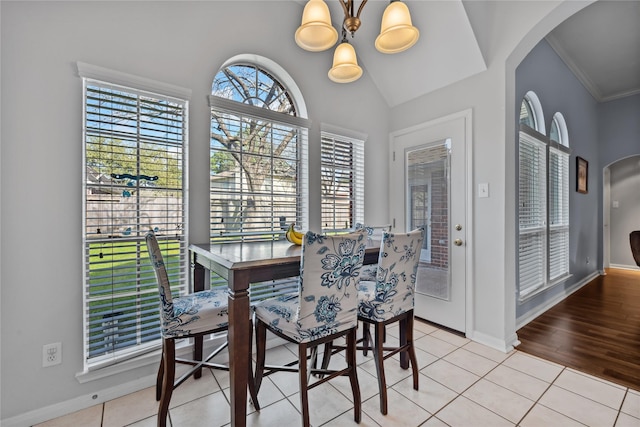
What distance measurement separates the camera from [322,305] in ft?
4.75

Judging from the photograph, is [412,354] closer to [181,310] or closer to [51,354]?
[181,310]

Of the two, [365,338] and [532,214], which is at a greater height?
[532,214]

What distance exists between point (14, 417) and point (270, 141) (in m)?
2.31

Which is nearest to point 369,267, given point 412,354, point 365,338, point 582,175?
point 365,338

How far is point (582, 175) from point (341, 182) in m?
4.03

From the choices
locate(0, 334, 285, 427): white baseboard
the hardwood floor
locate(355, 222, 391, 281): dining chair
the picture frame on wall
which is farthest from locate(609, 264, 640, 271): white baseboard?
locate(0, 334, 285, 427): white baseboard

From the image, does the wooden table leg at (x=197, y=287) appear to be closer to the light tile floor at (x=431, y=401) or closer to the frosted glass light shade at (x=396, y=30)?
the light tile floor at (x=431, y=401)

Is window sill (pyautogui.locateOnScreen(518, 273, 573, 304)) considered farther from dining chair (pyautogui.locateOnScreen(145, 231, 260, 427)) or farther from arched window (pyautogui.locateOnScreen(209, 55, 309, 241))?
dining chair (pyautogui.locateOnScreen(145, 231, 260, 427))

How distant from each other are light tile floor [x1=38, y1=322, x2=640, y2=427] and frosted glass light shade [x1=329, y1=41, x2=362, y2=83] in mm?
2106

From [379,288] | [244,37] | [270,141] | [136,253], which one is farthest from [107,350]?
[244,37]

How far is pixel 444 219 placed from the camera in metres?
2.84

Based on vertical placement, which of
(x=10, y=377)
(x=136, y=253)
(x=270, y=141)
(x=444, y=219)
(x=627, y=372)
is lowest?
(x=627, y=372)

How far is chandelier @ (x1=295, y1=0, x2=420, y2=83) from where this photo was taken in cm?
153

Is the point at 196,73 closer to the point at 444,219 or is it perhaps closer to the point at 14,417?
the point at 14,417
